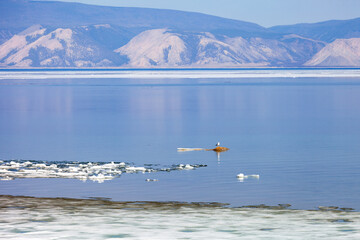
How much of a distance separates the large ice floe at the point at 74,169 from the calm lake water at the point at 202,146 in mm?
393

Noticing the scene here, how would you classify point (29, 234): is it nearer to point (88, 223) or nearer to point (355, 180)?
point (88, 223)

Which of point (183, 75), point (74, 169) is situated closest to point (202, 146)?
point (74, 169)

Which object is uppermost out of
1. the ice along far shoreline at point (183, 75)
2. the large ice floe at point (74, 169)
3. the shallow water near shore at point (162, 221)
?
the ice along far shoreline at point (183, 75)

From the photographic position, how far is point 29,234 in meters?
9.20

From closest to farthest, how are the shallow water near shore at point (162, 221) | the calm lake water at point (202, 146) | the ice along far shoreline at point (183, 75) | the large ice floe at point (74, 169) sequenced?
the shallow water near shore at point (162, 221) < the calm lake water at point (202, 146) < the large ice floe at point (74, 169) < the ice along far shoreline at point (183, 75)

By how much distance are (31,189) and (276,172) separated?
217 inches

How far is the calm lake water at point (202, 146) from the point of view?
13461mm

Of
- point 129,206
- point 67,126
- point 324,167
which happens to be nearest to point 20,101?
point 67,126

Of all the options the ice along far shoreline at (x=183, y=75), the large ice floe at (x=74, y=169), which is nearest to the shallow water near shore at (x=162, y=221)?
the large ice floe at (x=74, y=169)

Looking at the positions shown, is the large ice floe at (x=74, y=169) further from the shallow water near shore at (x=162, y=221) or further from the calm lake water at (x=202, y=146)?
the shallow water near shore at (x=162, y=221)

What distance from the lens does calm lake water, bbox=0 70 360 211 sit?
44.2ft

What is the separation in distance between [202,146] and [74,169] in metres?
6.21

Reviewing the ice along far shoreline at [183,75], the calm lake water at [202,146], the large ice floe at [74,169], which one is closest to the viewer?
the calm lake water at [202,146]

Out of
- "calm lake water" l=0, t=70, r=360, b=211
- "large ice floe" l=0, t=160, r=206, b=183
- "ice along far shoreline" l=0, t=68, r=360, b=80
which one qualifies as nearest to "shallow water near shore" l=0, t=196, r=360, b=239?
"calm lake water" l=0, t=70, r=360, b=211
